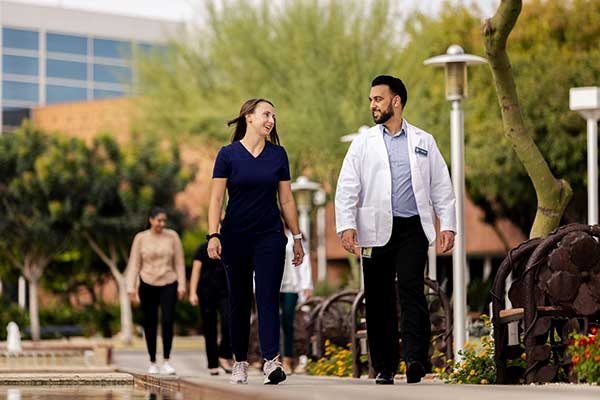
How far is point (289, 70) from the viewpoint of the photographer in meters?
40.7

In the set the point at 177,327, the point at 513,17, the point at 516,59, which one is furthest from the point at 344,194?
the point at 177,327

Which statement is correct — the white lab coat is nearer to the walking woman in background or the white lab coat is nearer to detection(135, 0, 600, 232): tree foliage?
the walking woman in background

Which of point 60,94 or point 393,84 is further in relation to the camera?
point 60,94

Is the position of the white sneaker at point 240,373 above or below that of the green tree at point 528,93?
below

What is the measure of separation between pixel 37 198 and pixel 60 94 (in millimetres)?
37082

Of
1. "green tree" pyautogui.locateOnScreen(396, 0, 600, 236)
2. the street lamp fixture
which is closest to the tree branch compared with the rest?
the street lamp fixture

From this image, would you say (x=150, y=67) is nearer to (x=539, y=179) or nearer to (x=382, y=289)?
(x=539, y=179)

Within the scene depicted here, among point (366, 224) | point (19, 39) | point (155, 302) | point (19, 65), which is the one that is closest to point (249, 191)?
point (366, 224)

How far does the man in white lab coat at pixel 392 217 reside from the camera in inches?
433

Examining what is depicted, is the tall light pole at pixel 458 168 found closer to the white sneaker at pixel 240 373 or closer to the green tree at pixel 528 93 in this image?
the white sneaker at pixel 240 373

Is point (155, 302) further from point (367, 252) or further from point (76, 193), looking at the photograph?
→ point (76, 193)

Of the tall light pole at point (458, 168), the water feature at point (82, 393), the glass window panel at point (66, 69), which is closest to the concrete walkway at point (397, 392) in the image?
the water feature at point (82, 393)

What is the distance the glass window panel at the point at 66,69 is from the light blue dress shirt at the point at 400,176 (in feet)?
235

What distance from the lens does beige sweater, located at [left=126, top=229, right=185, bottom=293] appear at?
17.3m
